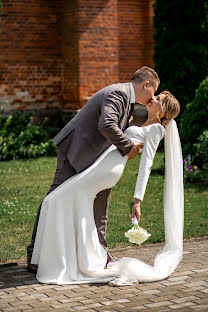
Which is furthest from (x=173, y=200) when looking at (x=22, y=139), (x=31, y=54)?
(x=31, y=54)

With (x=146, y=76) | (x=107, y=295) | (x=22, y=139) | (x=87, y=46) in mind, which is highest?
(x=87, y=46)

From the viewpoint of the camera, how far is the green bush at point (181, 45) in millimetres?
13484

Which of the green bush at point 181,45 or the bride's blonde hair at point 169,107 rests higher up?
the green bush at point 181,45

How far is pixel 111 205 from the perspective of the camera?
8.74 meters

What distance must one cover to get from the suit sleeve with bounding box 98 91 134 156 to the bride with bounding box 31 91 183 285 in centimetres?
17

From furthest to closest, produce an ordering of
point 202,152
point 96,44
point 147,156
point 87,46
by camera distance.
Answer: point 96,44 → point 87,46 → point 202,152 → point 147,156

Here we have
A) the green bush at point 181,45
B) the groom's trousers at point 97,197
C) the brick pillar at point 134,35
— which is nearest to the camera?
the groom's trousers at point 97,197

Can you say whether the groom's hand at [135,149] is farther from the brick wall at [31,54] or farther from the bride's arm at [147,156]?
the brick wall at [31,54]

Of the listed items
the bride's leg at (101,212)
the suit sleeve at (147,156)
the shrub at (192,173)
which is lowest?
the shrub at (192,173)

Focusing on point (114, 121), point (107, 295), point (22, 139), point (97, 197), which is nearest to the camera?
point (107, 295)

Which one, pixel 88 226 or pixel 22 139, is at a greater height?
pixel 22 139

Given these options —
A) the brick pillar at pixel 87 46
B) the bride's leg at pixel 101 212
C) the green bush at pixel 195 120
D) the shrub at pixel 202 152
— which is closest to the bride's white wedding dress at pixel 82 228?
the bride's leg at pixel 101 212

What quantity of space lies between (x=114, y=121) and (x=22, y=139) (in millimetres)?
8582

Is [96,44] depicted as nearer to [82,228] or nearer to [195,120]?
[195,120]
